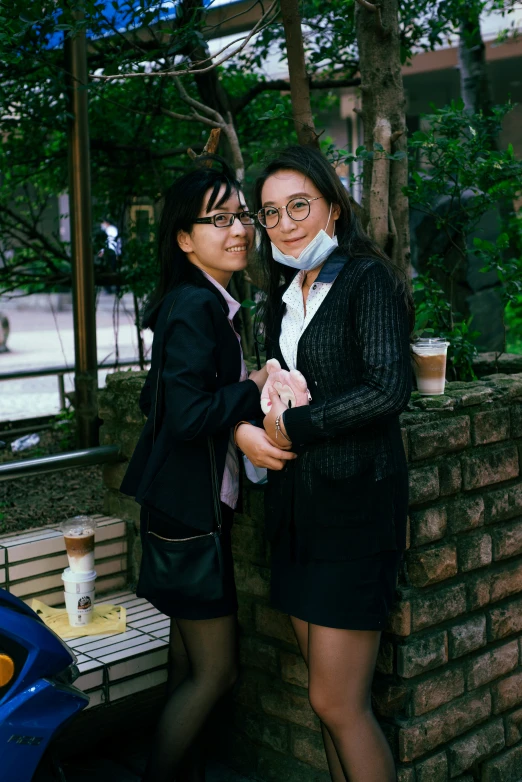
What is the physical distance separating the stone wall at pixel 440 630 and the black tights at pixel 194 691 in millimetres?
461

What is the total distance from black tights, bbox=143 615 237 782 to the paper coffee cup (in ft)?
2.59

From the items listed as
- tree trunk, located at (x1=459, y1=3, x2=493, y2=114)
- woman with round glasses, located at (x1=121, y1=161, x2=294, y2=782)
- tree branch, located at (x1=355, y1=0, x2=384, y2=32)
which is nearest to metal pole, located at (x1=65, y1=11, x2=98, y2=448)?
tree branch, located at (x1=355, y1=0, x2=384, y2=32)

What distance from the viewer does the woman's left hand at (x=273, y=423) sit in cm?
234

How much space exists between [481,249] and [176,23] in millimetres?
1762

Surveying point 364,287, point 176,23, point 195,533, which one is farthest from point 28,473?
point 176,23

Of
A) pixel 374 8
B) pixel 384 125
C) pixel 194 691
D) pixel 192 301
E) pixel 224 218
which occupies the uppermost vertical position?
pixel 374 8

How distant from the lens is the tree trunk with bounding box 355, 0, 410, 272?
374 centimetres

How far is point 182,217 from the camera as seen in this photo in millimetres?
2615

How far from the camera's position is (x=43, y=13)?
12.3 feet

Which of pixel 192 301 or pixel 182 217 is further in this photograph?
pixel 182 217

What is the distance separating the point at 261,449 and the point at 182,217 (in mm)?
746

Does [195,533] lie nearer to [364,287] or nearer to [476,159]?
[364,287]

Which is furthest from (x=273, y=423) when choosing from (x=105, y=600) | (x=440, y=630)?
(x=105, y=600)

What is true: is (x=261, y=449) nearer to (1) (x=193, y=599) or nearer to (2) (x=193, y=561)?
(2) (x=193, y=561)
